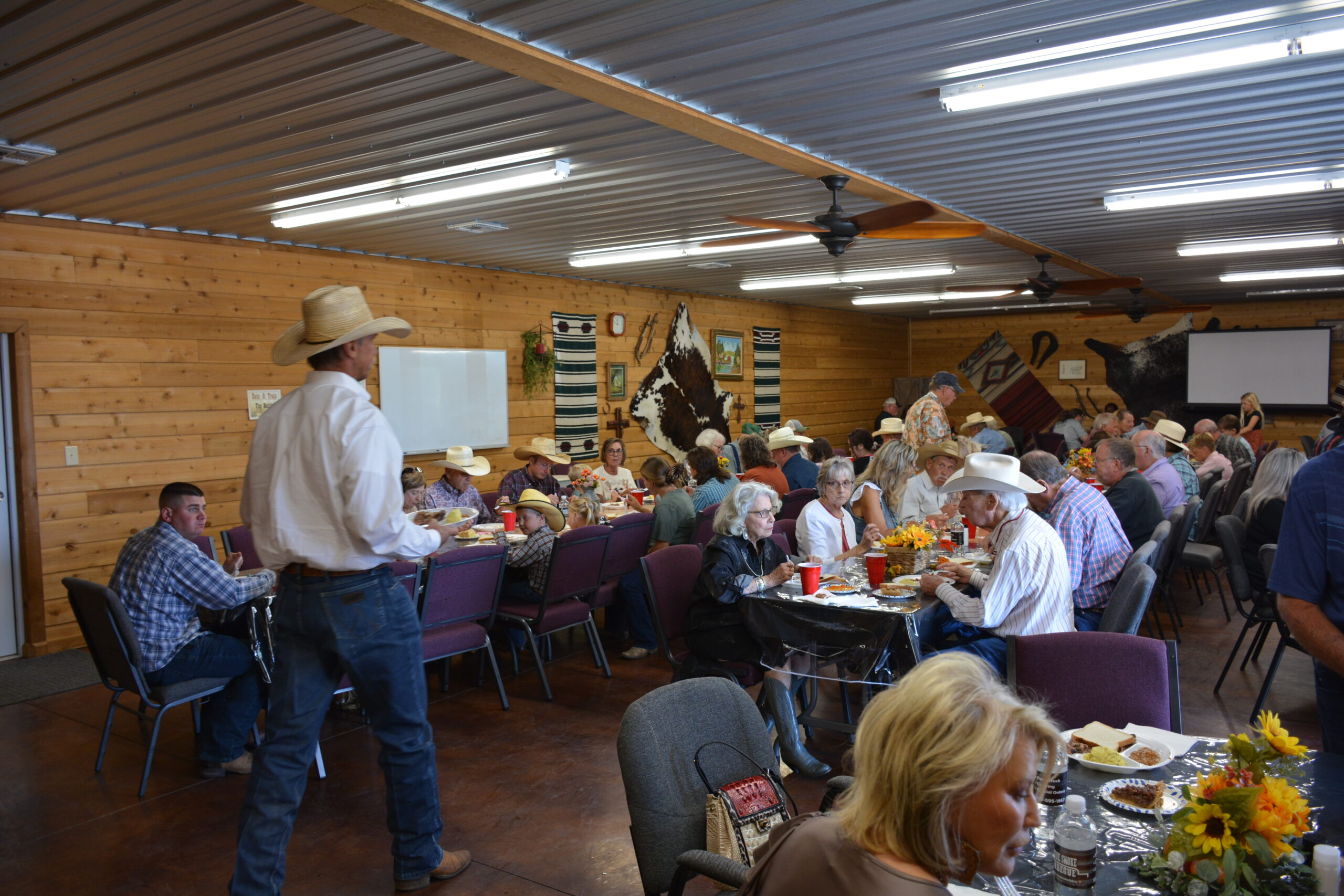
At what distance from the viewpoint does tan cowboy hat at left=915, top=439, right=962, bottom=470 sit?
554 centimetres

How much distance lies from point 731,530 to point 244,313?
15.9 ft

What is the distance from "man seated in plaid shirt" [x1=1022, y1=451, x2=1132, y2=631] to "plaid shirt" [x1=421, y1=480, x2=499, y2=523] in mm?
3846

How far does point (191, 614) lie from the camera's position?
12.4ft

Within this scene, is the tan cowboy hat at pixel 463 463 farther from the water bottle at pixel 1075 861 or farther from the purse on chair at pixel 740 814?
the water bottle at pixel 1075 861

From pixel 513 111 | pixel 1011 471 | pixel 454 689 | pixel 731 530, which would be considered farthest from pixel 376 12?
pixel 454 689

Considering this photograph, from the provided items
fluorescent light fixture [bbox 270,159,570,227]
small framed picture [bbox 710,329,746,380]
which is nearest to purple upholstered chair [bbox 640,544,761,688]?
fluorescent light fixture [bbox 270,159,570,227]

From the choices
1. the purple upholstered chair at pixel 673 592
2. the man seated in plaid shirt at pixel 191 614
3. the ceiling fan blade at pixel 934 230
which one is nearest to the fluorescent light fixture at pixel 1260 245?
the ceiling fan blade at pixel 934 230

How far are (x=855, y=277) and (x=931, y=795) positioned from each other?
32.0ft

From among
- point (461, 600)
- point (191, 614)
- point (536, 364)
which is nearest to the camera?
point (191, 614)

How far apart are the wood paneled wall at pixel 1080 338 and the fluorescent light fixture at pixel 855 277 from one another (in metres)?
6.62

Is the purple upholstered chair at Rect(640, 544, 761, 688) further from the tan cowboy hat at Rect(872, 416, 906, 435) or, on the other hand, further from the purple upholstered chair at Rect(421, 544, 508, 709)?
the tan cowboy hat at Rect(872, 416, 906, 435)

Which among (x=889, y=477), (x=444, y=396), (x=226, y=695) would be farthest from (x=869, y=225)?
(x=444, y=396)

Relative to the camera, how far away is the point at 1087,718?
2.48 meters

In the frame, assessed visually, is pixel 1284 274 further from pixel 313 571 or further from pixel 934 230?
pixel 313 571
